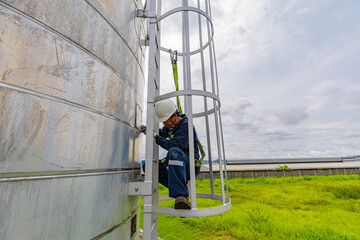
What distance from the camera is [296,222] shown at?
20.0 feet

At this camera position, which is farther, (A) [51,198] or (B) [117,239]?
(B) [117,239]

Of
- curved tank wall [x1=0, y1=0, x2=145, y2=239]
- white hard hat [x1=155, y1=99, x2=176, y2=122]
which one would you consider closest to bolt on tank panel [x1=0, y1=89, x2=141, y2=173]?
curved tank wall [x1=0, y1=0, x2=145, y2=239]

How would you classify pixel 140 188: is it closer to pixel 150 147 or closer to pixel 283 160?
pixel 150 147

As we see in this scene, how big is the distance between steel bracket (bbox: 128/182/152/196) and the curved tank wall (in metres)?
0.09

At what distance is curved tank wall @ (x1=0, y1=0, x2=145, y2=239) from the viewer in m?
1.01

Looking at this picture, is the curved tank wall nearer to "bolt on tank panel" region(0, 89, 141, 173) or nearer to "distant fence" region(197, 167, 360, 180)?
"bolt on tank panel" region(0, 89, 141, 173)

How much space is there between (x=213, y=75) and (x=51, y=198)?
2431mm

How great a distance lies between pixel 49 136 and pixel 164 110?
1713mm

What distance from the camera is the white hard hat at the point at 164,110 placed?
276cm

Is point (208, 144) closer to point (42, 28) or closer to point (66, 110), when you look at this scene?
point (66, 110)

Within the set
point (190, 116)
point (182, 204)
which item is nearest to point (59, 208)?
point (182, 204)

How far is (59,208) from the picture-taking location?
118cm

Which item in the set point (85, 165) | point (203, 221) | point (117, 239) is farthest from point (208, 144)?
point (203, 221)

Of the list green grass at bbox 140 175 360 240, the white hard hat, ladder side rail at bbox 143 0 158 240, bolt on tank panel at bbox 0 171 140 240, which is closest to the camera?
bolt on tank panel at bbox 0 171 140 240
